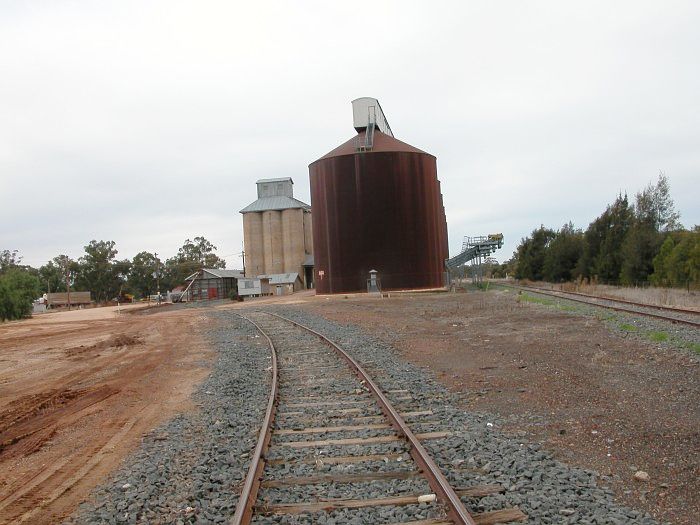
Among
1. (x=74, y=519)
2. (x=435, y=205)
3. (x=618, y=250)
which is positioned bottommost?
(x=74, y=519)

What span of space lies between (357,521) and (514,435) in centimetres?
271

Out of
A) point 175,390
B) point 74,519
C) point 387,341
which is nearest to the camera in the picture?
point 74,519

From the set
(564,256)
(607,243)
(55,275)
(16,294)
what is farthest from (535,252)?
(55,275)

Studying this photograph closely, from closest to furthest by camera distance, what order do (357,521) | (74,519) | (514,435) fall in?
(357,521) → (74,519) → (514,435)

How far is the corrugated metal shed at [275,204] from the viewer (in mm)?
86312

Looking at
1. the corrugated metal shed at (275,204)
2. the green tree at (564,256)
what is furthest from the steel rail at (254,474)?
the corrugated metal shed at (275,204)

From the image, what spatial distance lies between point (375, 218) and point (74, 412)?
1531 inches

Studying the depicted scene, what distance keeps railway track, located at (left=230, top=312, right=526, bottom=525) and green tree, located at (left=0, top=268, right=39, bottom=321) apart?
5294 cm

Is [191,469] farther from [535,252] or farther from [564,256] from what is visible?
[535,252]

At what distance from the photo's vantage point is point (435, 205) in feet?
169

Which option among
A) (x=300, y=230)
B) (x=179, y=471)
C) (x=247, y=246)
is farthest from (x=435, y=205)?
(x=179, y=471)

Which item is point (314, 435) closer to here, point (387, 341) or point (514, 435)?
point (514, 435)

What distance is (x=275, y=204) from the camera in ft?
287

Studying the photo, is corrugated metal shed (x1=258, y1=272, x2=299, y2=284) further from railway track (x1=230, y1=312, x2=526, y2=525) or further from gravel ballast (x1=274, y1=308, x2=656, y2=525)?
gravel ballast (x1=274, y1=308, x2=656, y2=525)
